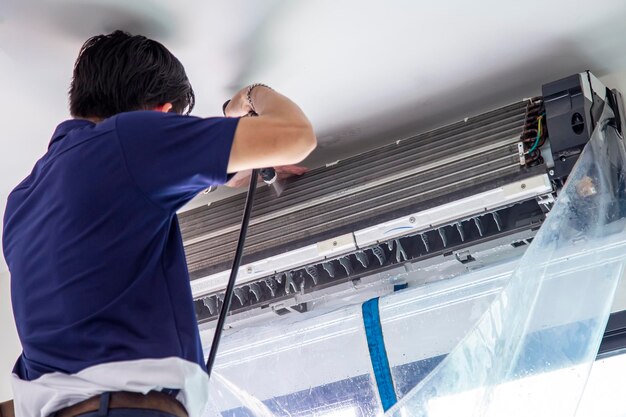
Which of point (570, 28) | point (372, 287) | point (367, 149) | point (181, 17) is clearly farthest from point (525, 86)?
point (181, 17)

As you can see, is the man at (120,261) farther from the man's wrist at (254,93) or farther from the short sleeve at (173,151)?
the man's wrist at (254,93)

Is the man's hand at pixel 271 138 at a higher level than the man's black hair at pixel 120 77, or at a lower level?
lower

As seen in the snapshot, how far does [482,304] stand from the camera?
6.89 ft

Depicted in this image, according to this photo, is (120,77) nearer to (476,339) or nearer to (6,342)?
(476,339)

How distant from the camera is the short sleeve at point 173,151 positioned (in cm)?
149

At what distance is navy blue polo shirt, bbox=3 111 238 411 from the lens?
4.75 feet

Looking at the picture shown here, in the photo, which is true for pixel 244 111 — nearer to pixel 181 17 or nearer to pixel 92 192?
pixel 181 17

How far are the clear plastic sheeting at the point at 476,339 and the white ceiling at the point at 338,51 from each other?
10.2 inches

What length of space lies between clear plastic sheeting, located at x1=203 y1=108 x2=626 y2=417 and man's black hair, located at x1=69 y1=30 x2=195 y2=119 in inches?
32.1

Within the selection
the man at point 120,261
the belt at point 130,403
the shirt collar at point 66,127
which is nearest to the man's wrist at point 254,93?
the man at point 120,261

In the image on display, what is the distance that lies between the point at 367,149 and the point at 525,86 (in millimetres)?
466

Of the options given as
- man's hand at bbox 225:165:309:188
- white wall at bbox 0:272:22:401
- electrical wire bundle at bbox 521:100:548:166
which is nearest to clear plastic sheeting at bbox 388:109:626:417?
electrical wire bundle at bbox 521:100:548:166

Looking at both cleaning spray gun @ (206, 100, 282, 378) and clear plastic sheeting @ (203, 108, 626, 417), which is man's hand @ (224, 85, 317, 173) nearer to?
cleaning spray gun @ (206, 100, 282, 378)

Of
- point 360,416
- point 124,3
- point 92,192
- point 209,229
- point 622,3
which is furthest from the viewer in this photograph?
point 209,229
